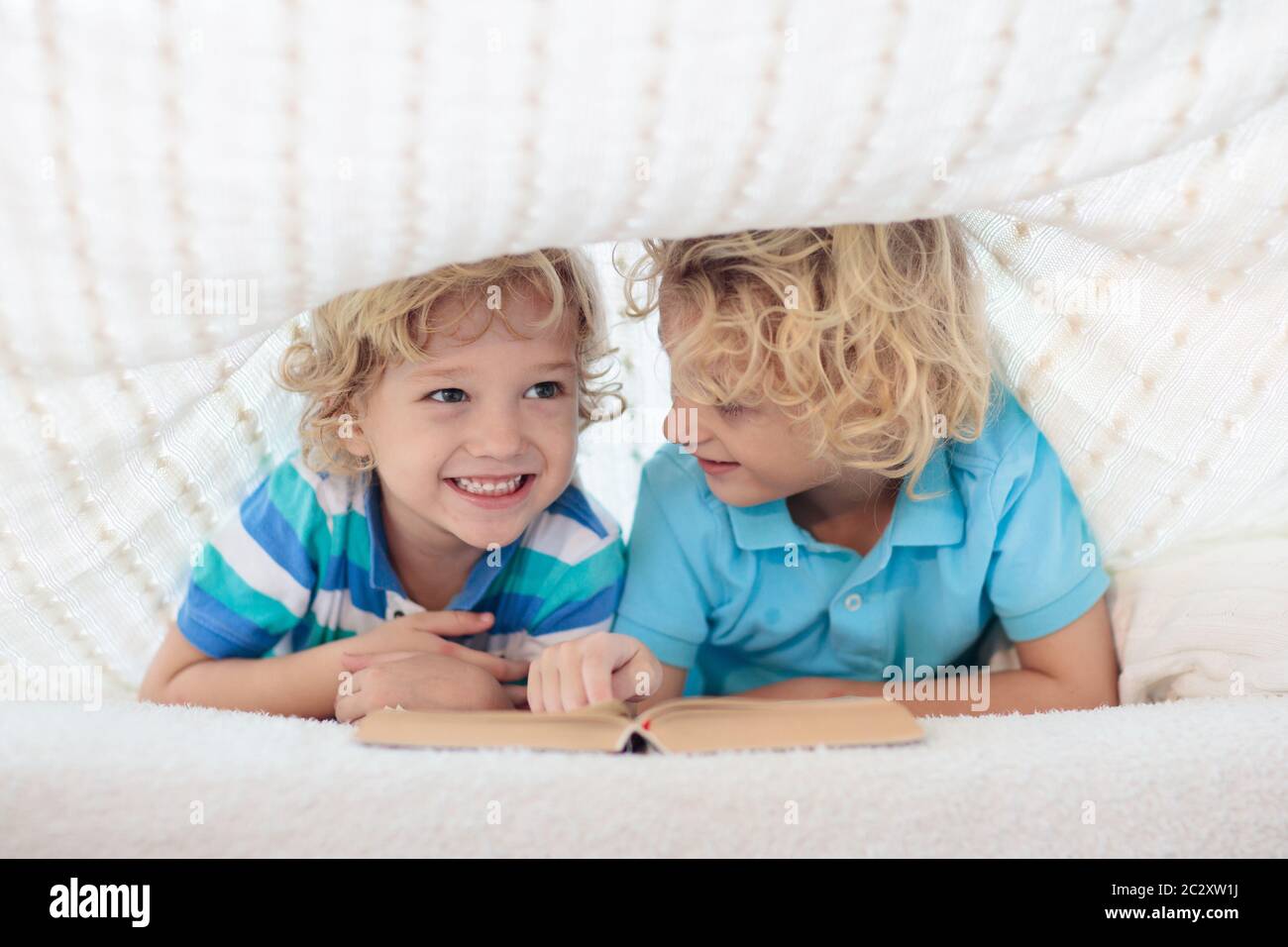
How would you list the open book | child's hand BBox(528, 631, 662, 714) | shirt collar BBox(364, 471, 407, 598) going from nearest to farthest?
the open book
child's hand BBox(528, 631, 662, 714)
shirt collar BBox(364, 471, 407, 598)

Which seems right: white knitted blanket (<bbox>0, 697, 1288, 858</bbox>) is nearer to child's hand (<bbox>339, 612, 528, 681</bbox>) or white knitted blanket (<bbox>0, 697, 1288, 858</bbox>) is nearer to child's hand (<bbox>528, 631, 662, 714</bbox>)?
child's hand (<bbox>528, 631, 662, 714</bbox>)

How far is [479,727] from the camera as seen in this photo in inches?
26.6

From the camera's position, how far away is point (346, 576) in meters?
1.05

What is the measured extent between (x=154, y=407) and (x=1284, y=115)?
0.82 metres

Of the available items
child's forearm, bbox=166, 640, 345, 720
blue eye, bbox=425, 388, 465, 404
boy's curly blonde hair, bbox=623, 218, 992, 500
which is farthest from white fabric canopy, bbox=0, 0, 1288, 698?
child's forearm, bbox=166, 640, 345, 720

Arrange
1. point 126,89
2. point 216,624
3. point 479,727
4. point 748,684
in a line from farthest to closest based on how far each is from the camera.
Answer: point 748,684, point 216,624, point 479,727, point 126,89

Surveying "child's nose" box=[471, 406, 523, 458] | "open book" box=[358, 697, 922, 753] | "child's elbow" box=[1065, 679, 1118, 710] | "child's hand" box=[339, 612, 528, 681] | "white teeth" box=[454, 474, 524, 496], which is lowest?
"open book" box=[358, 697, 922, 753]

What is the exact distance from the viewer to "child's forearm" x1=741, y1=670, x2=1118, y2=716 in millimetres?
967

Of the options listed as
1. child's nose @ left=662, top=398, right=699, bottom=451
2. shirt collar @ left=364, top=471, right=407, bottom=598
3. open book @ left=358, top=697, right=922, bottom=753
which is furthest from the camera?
shirt collar @ left=364, top=471, right=407, bottom=598

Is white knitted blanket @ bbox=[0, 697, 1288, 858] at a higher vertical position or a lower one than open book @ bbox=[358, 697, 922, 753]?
lower

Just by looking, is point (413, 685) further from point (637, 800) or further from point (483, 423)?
point (637, 800)

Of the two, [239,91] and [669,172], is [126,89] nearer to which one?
[239,91]

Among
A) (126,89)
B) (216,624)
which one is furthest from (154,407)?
(126,89)

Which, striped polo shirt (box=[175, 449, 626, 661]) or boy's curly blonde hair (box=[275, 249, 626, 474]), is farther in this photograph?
striped polo shirt (box=[175, 449, 626, 661])
